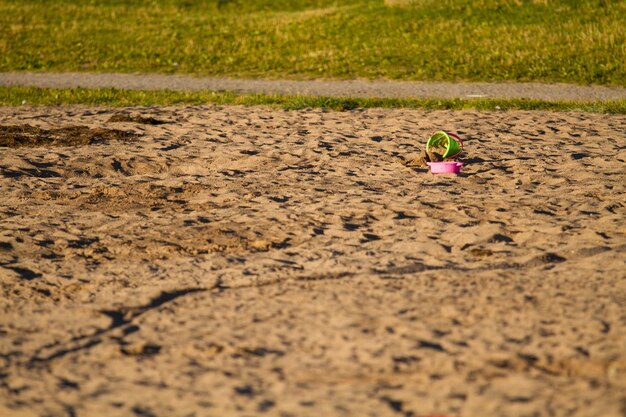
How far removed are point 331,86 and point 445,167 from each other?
6.02 meters

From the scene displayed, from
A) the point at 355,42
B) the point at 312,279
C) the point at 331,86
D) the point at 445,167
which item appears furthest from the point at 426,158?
the point at 355,42

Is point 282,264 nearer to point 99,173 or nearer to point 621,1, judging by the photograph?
point 99,173

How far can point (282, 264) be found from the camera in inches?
222

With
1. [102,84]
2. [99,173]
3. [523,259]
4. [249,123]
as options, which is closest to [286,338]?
[523,259]

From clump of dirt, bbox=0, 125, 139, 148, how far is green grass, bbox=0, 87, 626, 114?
2065mm

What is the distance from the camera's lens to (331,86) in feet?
44.8

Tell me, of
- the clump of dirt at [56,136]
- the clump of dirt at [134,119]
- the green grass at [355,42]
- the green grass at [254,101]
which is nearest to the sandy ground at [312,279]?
the clump of dirt at [56,136]

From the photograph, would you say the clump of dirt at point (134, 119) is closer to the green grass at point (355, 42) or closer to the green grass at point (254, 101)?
the green grass at point (254, 101)

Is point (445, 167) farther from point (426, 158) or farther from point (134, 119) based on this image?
point (134, 119)

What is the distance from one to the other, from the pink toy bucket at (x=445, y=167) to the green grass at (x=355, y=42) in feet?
20.8

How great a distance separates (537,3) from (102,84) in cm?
904

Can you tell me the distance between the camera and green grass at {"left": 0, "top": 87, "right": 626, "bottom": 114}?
36.8 ft

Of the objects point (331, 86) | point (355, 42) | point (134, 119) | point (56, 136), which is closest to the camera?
point (56, 136)

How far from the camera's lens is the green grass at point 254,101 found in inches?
441
